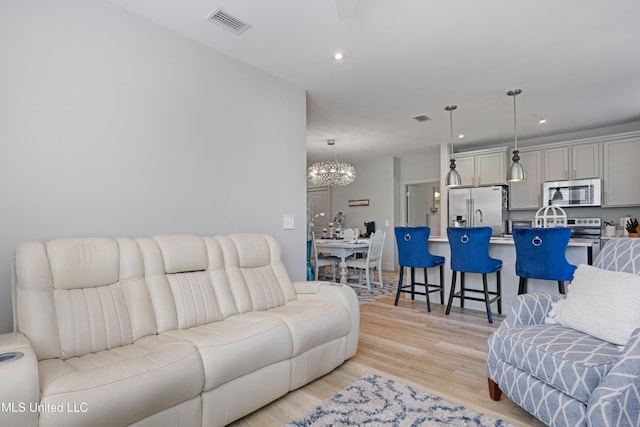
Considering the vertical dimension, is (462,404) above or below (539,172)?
below

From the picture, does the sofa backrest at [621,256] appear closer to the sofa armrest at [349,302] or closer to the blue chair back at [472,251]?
the blue chair back at [472,251]

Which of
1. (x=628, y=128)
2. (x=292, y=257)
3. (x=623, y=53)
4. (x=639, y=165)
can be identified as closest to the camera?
(x=623, y=53)

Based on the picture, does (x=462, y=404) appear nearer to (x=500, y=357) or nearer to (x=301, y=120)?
(x=500, y=357)

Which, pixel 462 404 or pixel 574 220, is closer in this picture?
pixel 462 404

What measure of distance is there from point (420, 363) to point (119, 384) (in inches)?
82.4

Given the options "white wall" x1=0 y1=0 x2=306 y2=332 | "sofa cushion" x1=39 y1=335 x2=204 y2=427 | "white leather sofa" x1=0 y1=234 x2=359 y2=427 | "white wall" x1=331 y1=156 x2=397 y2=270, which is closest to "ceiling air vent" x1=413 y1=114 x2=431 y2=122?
"white wall" x1=0 y1=0 x2=306 y2=332

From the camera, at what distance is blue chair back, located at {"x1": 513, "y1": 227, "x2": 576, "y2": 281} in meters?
3.06

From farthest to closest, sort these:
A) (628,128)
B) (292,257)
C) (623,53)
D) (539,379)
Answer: (628,128)
(292,257)
(623,53)
(539,379)

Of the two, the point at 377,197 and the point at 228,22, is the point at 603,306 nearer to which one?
the point at 228,22

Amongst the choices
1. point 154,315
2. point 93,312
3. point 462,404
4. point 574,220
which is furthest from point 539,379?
point 574,220

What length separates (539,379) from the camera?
1.63m

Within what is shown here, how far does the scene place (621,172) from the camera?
15.7 feet

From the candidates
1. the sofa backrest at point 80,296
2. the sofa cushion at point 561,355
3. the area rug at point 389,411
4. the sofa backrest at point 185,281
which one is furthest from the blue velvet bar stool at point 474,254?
the sofa backrest at point 80,296

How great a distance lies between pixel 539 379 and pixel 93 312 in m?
2.36
